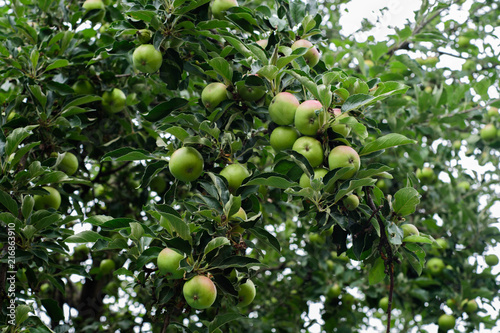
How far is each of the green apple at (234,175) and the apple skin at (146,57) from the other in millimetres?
553

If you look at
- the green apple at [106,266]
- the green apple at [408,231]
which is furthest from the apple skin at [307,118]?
the green apple at [106,266]

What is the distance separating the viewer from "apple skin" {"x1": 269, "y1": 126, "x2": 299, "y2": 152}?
1641mm

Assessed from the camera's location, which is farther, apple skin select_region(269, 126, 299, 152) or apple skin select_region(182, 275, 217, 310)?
apple skin select_region(269, 126, 299, 152)

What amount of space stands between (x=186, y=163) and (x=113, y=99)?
1.01m

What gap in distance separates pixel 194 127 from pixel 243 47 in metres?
0.34

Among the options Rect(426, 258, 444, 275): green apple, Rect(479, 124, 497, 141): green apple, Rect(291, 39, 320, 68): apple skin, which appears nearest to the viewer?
Rect(291, 39, 320, 68): apple skin

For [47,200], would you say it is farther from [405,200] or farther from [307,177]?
[405,200]

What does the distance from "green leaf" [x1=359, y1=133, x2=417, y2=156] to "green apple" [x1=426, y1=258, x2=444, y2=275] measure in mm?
2133

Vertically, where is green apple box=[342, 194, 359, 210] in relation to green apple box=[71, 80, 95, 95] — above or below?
above

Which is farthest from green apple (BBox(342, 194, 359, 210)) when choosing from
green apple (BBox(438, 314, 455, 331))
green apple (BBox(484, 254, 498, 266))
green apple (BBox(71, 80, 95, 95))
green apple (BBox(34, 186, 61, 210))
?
green apple (BBox(484, 254, 498, 266))

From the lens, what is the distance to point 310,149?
5.05 ft

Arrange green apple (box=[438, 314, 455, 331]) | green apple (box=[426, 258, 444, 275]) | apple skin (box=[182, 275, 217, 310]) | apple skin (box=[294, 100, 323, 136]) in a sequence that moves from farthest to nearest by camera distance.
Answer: green apple (box=[426, 258, 444, 275]) → green apple (box=[438, 314, 455, 331]) → apple skin (box=[294, 100, 323, 136]) → apple skin (box=[182, 275, 217, 310])

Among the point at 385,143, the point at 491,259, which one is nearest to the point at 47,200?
the point at 385,143

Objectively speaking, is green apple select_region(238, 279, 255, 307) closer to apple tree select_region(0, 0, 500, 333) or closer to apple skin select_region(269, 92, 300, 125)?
apple tree select_region(0, 0, 500, 333)
